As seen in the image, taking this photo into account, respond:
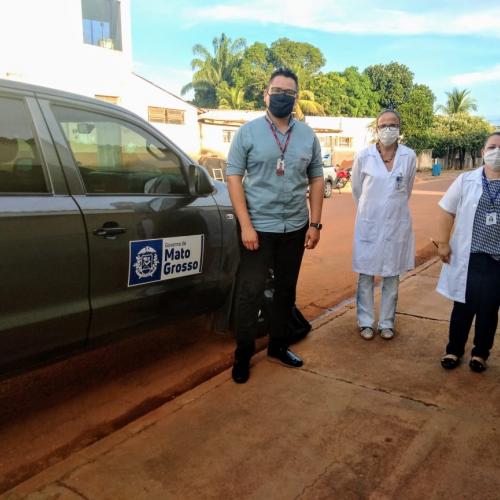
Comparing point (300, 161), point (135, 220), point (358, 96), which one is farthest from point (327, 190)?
point (358, 96)

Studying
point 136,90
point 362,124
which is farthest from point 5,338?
point 362,124

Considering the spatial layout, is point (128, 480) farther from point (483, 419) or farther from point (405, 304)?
point (405, 304)

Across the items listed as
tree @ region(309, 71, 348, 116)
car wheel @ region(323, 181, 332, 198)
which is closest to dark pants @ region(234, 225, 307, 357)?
car wheel @ region(323, 181, 332, 198)

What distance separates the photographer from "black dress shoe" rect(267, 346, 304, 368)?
11.8 ft

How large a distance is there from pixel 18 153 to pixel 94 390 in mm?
1556

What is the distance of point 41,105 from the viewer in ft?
8.73

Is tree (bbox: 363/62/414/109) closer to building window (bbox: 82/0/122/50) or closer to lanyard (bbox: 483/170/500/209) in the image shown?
building window (bbox: 82/0/122/50)

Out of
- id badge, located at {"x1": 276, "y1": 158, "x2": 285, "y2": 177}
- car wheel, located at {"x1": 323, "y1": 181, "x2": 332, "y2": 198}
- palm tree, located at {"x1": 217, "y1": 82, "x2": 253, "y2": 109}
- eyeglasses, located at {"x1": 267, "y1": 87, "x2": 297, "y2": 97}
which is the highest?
palm tree, located at {"x1": 217, "y1": 82, "x2": 253, "y2": 109}

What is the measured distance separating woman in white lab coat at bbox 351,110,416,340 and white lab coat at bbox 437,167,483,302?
46 cm

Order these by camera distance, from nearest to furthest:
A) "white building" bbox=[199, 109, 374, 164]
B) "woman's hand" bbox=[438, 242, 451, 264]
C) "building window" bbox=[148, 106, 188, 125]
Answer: "woman's hand" bbox=[438, 242, 451, 264]
"building window" bbox=[148, 106, 188, 125]
"white building" bbox=[199, 109, 374, 164]

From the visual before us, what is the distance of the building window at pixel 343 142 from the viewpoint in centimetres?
3628

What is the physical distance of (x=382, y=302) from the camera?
416 centimetres

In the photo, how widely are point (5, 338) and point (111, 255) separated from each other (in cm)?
67

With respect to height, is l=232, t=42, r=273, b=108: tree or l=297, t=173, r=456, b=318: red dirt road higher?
l=232, t=42, r=273, b=108: tree
